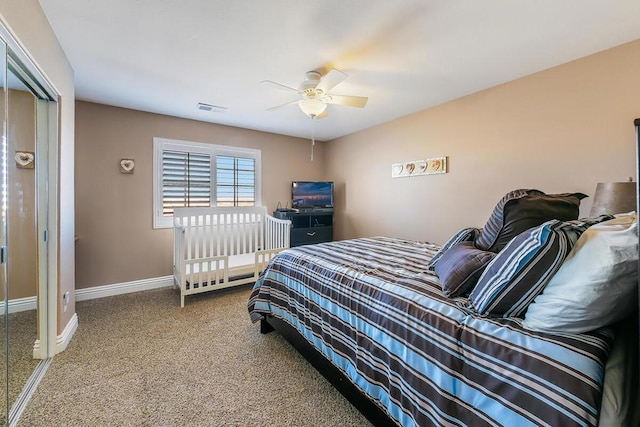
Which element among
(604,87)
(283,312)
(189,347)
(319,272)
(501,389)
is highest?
(604,87)

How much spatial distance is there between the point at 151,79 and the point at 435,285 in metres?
3.15

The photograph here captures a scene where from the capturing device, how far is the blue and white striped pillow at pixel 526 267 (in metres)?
0.98

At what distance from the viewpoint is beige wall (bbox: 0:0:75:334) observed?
149 cm

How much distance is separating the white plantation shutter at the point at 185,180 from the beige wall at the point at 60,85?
1.40 meters

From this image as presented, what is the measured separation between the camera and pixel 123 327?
2578 millimetres

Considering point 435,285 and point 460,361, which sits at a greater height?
point 435,285

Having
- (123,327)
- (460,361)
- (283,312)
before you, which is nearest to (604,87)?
(460,361)

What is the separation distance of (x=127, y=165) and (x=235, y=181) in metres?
1.43

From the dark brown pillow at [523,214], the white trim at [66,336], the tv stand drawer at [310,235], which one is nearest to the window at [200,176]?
the tv stand drawer at [310,235]

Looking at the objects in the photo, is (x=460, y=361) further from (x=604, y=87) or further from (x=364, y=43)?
(x=604, y=87)

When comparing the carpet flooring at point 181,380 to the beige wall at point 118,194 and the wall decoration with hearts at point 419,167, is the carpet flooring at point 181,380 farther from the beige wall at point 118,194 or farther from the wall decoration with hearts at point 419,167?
the wall decoration with hearts at point 419,167

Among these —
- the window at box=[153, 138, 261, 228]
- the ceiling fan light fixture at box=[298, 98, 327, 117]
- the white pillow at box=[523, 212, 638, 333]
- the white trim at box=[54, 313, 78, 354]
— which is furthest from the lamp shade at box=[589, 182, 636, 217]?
the white trim at box=[54, 313, 78, 354]

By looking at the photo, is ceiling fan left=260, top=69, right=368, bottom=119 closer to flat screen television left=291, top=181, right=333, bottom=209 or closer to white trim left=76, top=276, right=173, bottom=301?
flat screen television left=291, top=181, right=333, bottom=209

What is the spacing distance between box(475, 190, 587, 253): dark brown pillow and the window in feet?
12.3
